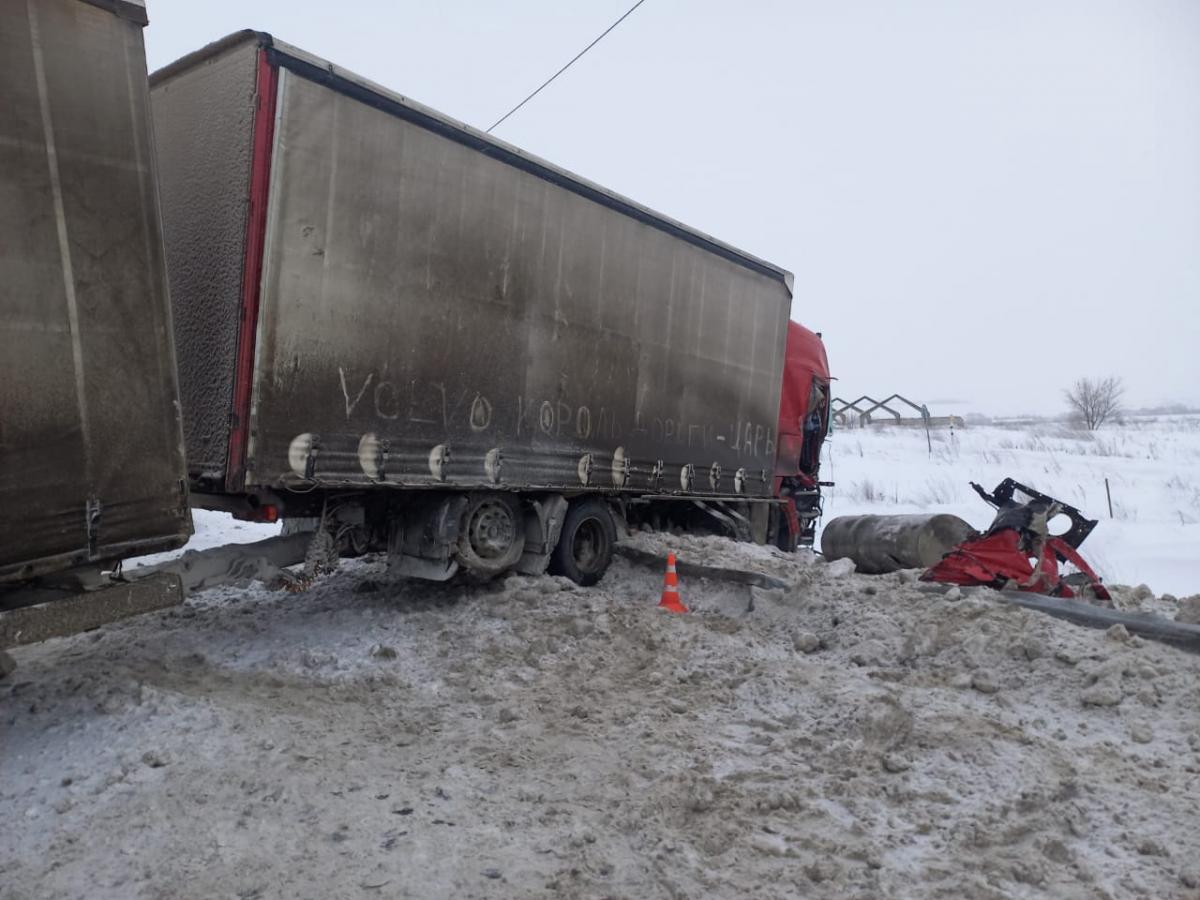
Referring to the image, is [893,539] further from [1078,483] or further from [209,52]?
[1078,483]

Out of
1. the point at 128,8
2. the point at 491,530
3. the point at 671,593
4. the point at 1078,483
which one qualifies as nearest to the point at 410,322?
the point at 491,530

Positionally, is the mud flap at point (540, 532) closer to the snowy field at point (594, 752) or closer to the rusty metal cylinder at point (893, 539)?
the snowy field at point (594, 752)

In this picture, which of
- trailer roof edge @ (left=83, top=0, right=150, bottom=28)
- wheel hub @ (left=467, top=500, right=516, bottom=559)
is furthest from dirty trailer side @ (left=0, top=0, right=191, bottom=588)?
wheel hub @ (left=467, top=500, right=516, bottom=559)

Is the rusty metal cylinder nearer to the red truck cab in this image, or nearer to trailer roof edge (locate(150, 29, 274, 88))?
the red truck cab

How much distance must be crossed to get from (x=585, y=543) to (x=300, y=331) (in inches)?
141

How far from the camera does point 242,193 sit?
457cm

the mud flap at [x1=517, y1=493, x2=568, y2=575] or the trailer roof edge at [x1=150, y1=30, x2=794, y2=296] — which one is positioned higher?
the trailer roof edge at [x1=150, y1=30, x2=794, y2=296]

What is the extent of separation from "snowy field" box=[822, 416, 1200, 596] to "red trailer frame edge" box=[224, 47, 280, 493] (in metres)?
10.5

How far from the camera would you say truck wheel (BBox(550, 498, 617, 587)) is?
7.20 meters

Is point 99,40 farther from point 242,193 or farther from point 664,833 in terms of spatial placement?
point 664,833

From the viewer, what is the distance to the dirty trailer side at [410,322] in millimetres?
4641

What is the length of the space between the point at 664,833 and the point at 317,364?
3.31 metres

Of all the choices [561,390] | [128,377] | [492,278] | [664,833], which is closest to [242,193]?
[128,377]

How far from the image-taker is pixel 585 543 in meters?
7.61
